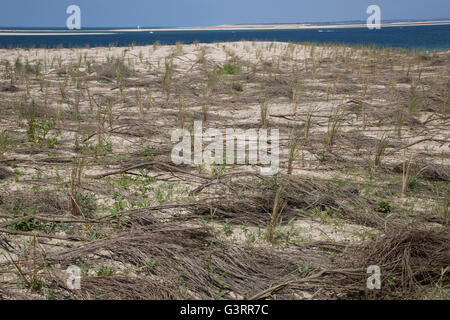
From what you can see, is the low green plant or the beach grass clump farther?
the beach grass clump

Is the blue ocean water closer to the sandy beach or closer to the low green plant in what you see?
the sandy beach

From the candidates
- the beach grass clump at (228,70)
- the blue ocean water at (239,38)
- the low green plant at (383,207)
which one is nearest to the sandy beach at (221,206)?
the low green plant at (383,207)

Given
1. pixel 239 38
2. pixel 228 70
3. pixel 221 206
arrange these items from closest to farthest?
1. pixel 221 206
2. pixel 228 70
3. pixel 239 38

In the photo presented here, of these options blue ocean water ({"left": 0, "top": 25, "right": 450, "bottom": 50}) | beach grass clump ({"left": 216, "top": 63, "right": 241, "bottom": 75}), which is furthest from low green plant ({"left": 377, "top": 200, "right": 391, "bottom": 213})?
blue ocean water ({"left": 0, "top": 25, "right": 450, "bottom": 50})

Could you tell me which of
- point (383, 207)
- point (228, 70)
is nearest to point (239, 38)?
point (228, 70)

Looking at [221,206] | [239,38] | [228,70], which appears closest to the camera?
[221,206]

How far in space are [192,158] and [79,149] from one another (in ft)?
4.59

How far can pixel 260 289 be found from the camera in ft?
8.20


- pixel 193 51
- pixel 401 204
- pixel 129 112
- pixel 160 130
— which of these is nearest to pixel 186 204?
pixel 401 204

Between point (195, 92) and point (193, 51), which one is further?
point (193, 51)

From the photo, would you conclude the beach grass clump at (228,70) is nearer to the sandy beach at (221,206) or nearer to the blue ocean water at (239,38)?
the sandy beach at (221,206)

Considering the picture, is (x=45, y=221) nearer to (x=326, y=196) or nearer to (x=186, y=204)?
(x=186, y=204)

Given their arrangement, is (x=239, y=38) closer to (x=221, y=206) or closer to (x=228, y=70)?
(x=228, y=70)
